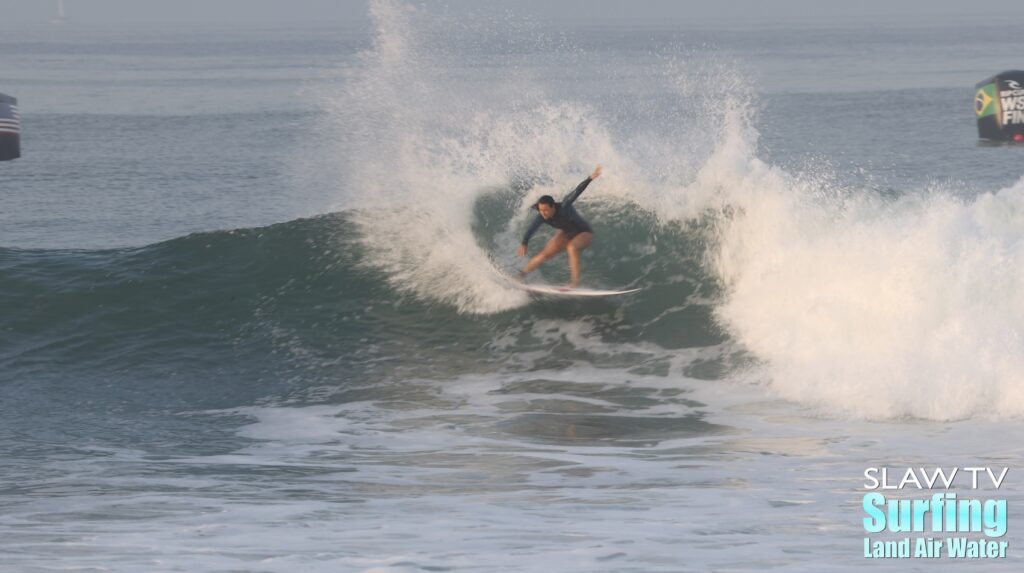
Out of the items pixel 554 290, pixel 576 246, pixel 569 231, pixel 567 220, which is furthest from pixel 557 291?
pixel 567 220

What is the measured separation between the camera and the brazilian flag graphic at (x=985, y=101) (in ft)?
98.0

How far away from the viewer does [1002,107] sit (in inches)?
1176

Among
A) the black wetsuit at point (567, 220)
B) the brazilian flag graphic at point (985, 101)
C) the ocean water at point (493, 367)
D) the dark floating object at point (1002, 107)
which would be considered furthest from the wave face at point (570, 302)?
the brazilian flag graphic at point (985, 101)

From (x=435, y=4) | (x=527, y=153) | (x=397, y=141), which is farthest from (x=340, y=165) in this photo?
(x=435, y=4)

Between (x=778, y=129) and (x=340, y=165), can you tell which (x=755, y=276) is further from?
(x=778, y=129)

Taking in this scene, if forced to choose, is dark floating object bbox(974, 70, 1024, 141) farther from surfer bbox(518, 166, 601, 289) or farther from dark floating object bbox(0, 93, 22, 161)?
dark floating object bbox(0, 93, 22, 161)

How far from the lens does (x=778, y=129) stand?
37125mm

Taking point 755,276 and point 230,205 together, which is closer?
point 755,276

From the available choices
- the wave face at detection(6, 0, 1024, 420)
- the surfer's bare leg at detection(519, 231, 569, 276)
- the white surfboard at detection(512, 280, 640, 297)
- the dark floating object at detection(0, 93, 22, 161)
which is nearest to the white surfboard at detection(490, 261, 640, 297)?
the white surfboard at detection(512, 280, 640, 297)

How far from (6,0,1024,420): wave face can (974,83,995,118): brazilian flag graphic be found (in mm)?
13654

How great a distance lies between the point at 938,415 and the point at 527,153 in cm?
835

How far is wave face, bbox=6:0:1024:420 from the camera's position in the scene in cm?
1288

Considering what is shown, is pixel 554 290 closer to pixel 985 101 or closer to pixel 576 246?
pixel 576 246

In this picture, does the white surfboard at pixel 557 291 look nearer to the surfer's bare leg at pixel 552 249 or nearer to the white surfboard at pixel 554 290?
the white surfboard at pixel 554 290
